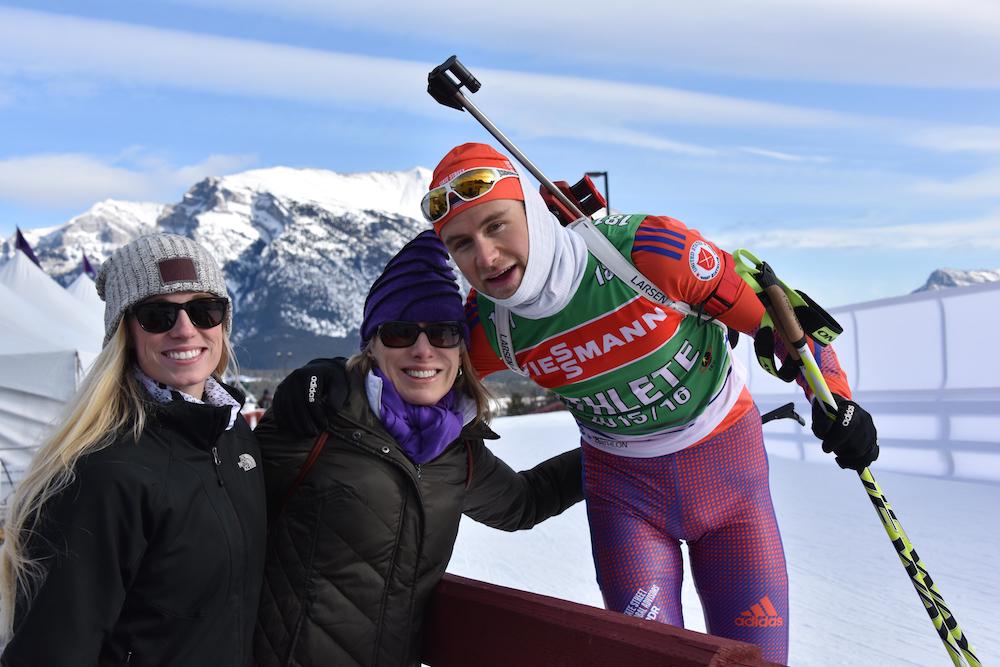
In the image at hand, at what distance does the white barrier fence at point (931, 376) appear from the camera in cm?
651

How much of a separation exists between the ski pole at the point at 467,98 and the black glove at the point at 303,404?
107cm

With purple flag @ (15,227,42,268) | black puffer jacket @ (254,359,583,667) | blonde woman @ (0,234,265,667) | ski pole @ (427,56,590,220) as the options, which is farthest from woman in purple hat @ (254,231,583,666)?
purple flag @ (15,227,42,268)

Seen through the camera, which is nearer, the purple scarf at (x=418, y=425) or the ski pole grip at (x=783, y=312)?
the purple scarf at (x=418, y=425)

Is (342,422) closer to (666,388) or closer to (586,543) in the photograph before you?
(666,388)

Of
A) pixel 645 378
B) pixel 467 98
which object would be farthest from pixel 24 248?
pixel 645 378

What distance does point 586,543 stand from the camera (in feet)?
17.7

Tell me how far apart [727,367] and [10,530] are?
78.6 inches

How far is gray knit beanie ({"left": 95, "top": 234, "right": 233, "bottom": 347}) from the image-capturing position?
1.56 m

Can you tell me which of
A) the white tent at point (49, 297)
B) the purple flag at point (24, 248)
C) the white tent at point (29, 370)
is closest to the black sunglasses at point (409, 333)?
the white tent at point (29, 370)

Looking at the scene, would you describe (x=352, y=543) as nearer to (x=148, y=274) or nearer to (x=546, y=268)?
(x=148, y=274)

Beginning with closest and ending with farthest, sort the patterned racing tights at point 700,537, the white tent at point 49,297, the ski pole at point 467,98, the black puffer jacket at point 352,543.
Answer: the black puffer jacket at point 352,543, the patterned racing tights at point 700,537, the ski pole at point 467,98, the white tent at point 49,297

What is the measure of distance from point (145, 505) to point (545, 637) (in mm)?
845

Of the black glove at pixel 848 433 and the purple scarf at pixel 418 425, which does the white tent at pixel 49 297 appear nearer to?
the purple scarf at pixel 418 425

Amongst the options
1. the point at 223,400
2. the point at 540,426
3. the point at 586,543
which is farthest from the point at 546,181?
the point at 540,426
